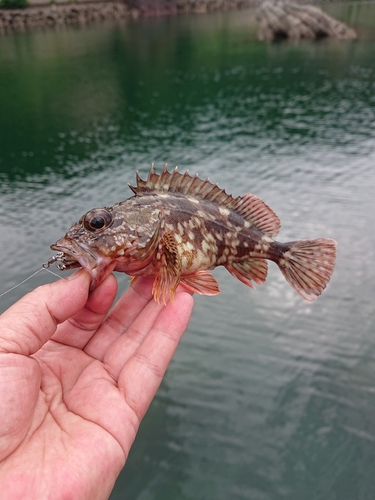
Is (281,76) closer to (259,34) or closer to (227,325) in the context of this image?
(259,34)

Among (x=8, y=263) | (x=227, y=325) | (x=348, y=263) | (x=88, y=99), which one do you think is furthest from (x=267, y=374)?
(x=88, y=99)

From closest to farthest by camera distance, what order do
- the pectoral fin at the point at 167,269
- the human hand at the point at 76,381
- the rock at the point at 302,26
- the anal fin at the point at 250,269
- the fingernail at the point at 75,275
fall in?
the human hand at the point at 76,381 < the fingernail at the point at 75,275 < the pectoral fin at the point at 167,269 < the anal fin at the point at 250,269 < the rock at the point at 302,26

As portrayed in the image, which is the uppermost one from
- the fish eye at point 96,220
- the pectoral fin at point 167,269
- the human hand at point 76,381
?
the fish eye at point 96,220

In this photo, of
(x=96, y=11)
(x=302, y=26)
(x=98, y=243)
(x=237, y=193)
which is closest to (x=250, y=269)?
(x=98, y=243)

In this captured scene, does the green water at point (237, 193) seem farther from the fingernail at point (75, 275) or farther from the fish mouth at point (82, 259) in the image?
the fingernail at point (75, 275)

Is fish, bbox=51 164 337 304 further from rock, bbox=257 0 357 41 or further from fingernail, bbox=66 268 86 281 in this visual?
rock, bbox=257 0 357 41

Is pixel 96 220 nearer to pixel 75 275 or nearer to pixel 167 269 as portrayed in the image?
pixel 75 275

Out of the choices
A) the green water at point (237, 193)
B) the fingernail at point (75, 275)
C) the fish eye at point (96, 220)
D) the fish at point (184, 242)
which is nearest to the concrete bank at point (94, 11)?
the green water at point (237, 193)
